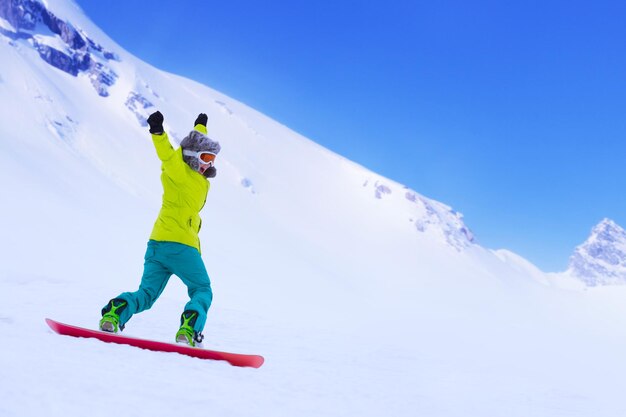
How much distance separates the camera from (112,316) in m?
3.56

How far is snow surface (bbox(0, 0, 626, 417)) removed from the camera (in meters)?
2.91

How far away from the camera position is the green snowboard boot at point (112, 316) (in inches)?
138

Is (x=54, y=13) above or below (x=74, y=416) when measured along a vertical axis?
above

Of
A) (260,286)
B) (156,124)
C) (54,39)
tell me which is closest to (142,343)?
(156,124)

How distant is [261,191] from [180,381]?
64.5 meters

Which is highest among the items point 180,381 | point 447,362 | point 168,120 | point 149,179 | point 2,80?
point 168,120

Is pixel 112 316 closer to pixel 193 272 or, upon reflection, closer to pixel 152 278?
pixel 152 278

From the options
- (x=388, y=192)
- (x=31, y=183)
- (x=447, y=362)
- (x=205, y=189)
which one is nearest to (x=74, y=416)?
(x=205, y=189)

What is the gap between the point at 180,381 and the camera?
271cm

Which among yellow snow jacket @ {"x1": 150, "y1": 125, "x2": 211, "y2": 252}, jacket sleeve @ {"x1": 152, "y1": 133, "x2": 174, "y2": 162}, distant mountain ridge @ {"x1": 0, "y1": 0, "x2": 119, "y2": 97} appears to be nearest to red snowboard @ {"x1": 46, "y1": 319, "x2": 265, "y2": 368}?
yellow snow jacket @ {"x1": 150, "y1": 125, "x2": 211, "y2": 252}

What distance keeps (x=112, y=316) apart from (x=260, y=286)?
107ft

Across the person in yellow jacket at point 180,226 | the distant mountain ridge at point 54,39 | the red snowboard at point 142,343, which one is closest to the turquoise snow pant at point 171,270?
the person in yellow jacket at point 180,226

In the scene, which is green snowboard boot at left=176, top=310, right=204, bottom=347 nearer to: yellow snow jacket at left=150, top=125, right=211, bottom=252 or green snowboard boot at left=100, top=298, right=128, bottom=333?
green snowboard boot at left=100, top=298, right=128, bottom=333

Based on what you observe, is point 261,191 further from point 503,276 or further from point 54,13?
point 503,276
